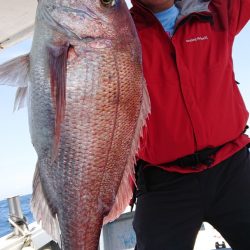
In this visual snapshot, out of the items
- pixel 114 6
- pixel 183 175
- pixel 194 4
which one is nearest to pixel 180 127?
pixel 183 175

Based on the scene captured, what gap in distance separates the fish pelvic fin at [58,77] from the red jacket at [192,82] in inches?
40.7

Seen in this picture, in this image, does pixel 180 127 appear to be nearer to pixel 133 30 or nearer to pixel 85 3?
pixel 133 30

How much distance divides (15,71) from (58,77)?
23 centimetres

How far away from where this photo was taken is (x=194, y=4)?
2826mm

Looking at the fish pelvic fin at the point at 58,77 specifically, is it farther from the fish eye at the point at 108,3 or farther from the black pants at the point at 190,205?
the black pants at the point at 190,205

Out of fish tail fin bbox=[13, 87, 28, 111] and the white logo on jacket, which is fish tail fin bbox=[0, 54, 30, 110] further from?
the white logo on jacket

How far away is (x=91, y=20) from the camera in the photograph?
178 centimetres

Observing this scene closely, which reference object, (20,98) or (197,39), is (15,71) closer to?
(20,98)

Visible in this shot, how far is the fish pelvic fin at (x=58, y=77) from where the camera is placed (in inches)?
65.2

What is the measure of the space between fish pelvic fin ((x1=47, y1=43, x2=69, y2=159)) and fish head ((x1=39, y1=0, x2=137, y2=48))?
9 centimetres

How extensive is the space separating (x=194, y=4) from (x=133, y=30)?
1166 mm

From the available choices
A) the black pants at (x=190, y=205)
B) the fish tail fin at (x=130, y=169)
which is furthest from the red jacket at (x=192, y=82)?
the fish tail fin at (x=130, y=169)

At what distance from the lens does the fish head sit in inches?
68.4

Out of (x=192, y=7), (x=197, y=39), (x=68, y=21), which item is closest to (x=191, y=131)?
(x=197, y=39)
